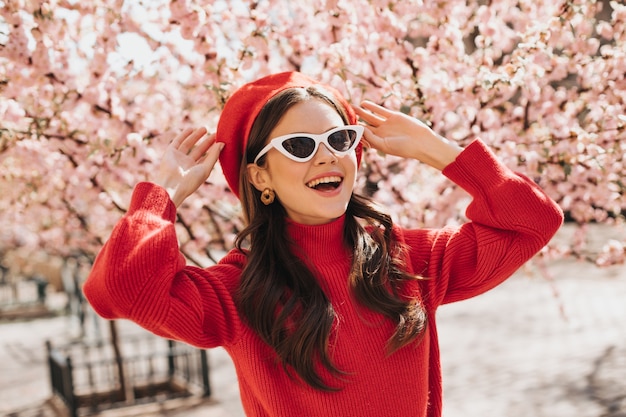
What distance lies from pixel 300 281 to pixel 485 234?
1.74 ft

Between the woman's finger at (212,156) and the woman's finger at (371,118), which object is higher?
the woman's finger at (371,118)

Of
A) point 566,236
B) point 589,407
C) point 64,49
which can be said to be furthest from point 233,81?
point 566,236

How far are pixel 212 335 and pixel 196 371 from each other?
6573mm

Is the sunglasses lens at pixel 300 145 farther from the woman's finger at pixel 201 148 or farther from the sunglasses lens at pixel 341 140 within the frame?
the woman's finger at pixel 201 148

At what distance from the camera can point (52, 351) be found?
7754 millimetres

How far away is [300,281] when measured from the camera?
174 cm

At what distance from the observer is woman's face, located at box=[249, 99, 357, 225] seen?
1762mm

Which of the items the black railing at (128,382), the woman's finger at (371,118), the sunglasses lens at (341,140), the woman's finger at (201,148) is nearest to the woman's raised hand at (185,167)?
the woman's finger at (201,148)

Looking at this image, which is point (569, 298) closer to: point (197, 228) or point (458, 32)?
point (197, 228)

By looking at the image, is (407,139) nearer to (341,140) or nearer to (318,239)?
(341,140)

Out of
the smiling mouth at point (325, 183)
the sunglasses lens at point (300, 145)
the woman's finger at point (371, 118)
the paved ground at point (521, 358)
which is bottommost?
the paved ground at point (521, 358)

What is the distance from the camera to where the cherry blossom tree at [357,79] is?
291 cm

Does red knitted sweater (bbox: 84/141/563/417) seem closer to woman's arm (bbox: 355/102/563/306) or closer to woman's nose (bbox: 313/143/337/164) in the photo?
woman's arm (bbox: 355/102/563/306)

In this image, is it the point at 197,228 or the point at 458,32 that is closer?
the point at 458,32
